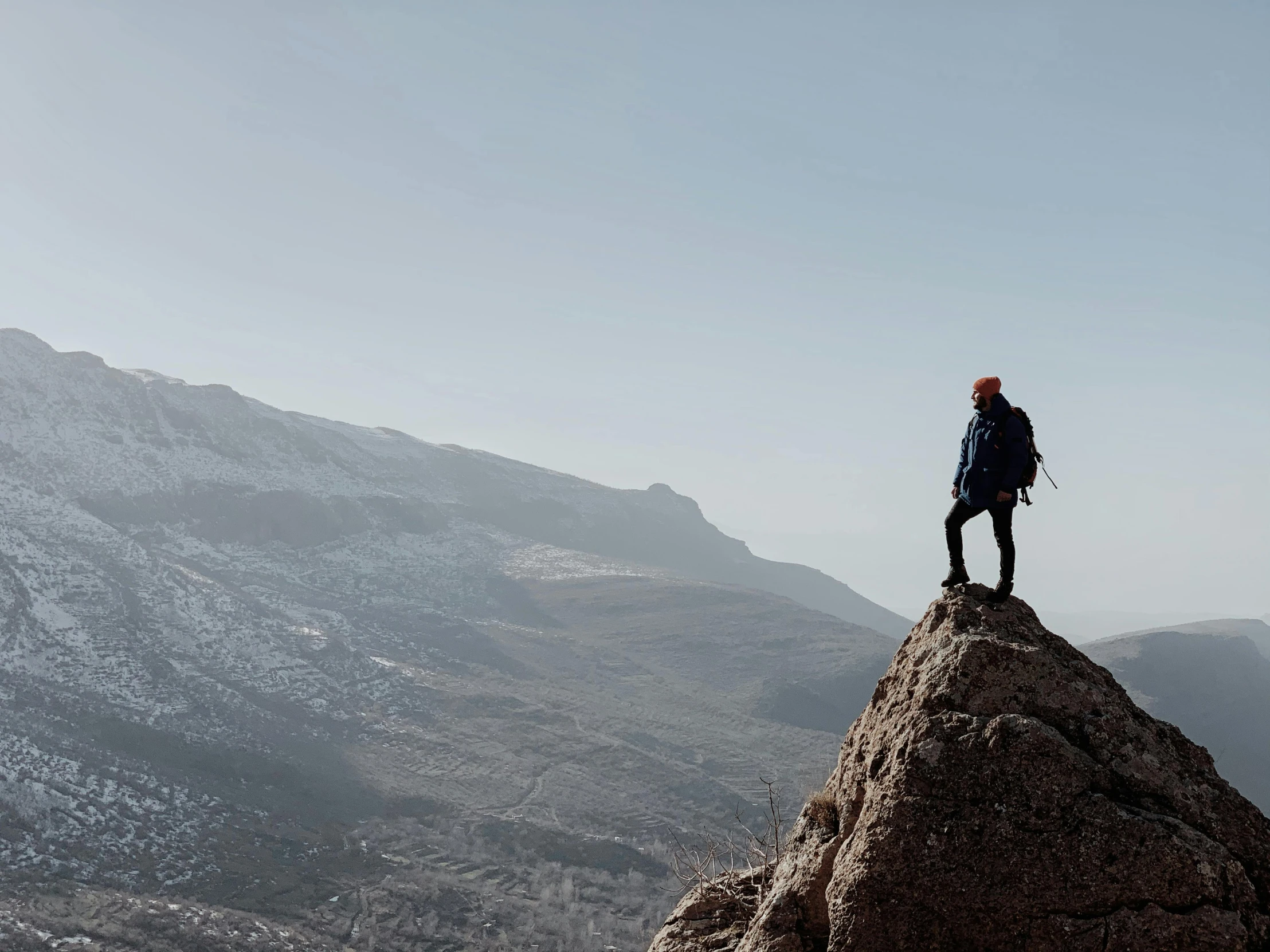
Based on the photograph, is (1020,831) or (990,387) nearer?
(1020,831)

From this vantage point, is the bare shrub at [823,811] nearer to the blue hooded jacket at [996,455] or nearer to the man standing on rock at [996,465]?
the man standing on rock at [996,465]

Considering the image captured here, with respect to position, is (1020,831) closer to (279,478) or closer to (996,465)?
(996,465)

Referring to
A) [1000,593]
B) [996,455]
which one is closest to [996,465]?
[996,455]

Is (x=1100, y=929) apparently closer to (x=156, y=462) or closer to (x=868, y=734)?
(x=868, y=734)

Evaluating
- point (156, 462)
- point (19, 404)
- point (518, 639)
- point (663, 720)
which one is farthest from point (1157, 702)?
point (19, 404)

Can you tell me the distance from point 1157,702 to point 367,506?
317 feet

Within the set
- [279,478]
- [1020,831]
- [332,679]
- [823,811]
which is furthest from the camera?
[279,478]

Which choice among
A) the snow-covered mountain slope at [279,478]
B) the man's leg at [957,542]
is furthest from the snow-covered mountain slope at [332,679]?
the man's leg at [957,542]

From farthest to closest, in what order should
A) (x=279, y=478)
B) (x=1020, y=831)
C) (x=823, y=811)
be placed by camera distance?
(x=279, y=478), (x=823, y=811), (x=1020, y=831)

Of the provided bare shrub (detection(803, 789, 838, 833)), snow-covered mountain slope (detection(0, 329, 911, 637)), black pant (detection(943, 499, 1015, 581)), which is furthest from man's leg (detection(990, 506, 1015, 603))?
snow-covered mountain slope (detection(0, 329, 911, 637))

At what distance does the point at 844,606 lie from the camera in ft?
594

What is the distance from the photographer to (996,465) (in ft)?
18.2

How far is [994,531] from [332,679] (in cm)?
7625

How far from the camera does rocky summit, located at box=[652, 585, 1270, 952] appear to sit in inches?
162
